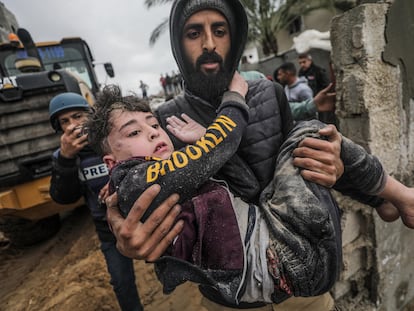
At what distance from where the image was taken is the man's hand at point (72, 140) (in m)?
1.53

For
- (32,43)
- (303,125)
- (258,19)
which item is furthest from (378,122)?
(258,19)

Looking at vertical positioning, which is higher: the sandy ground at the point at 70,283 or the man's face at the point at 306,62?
the man's face at the point at 306,62

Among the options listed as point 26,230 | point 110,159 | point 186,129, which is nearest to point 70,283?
point 26,230

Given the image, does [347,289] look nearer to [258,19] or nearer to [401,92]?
[401,92]

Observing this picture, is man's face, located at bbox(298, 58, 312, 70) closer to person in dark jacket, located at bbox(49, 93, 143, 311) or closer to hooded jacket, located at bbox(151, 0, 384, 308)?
hooded jacket, located at bbox(151, 0, 384, 308)

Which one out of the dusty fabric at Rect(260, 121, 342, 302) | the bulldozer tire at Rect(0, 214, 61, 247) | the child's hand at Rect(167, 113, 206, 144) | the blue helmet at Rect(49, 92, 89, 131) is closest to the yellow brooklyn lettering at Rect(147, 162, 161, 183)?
the child's hand at Rect(167, 113, 206, 144)

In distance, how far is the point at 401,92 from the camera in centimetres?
173

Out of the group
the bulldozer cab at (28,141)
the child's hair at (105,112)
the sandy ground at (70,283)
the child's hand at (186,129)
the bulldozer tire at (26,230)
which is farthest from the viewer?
the bulldozer tire at (26,230)

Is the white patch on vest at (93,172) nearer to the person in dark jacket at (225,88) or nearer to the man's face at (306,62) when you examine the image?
the person in dark jacket at (225,88)

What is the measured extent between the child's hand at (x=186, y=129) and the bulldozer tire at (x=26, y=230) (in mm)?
3424

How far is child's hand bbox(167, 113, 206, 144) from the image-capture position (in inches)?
42.2

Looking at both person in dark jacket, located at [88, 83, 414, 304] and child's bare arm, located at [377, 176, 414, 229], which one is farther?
child's bare arm, located at [377, 176, 414, 229]

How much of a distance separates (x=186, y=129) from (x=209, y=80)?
0.83ft

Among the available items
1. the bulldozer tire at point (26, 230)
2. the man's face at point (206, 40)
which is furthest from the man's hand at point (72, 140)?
the bulldozer tire at point (26, 230)
